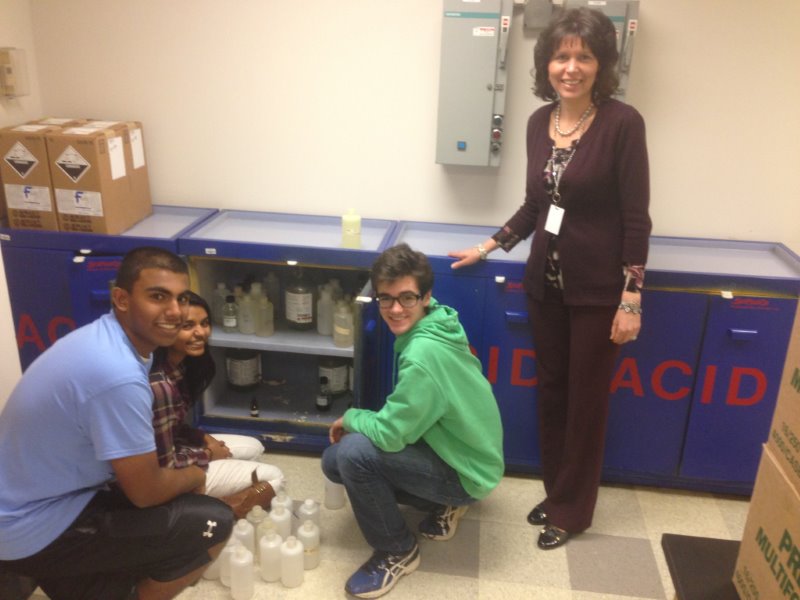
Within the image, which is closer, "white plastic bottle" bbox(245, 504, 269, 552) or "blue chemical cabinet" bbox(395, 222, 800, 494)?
"white plastic bottle" bbox(245, 504, 269, 552)

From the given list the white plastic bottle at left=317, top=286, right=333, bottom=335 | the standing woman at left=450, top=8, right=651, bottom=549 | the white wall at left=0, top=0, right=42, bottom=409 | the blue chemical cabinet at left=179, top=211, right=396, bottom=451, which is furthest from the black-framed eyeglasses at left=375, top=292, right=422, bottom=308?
the white wall at left=0, top=0, right=42, bottom=409

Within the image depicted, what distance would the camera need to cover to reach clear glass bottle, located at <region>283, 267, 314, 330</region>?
2.86 meters

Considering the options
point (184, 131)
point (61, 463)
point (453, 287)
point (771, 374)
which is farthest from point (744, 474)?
point (184, 131)

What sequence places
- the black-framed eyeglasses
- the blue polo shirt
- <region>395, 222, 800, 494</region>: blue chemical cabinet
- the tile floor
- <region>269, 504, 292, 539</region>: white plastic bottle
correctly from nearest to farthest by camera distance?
the blue polo shirt → the black-framed eyeglasses → the tile floor → <region>269, 504, 292, 539</region>: white plastic bottle → <region>395, 222, 800, 494</region>: blue chemical cabinet

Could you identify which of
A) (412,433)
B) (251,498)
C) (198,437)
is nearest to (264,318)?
(198,437)

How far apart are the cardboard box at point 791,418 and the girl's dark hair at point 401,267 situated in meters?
1.14

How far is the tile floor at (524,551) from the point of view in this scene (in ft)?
7.34

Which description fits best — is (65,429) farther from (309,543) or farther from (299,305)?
(299,305)

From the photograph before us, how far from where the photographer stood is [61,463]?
5.53 feet

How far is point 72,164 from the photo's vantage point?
2.60 metres

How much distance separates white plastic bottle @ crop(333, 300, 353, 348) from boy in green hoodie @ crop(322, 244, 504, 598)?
51 cm

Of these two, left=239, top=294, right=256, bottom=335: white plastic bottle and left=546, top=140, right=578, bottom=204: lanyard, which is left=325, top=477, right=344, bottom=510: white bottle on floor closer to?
left=239, top=294, right=256, bottom=335: white plastic bottle

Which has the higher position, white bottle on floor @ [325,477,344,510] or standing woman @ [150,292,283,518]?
standing woman @ [150,292,283,518]

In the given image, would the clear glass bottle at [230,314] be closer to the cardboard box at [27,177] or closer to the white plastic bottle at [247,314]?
the white plastic bottle at [247,314]
